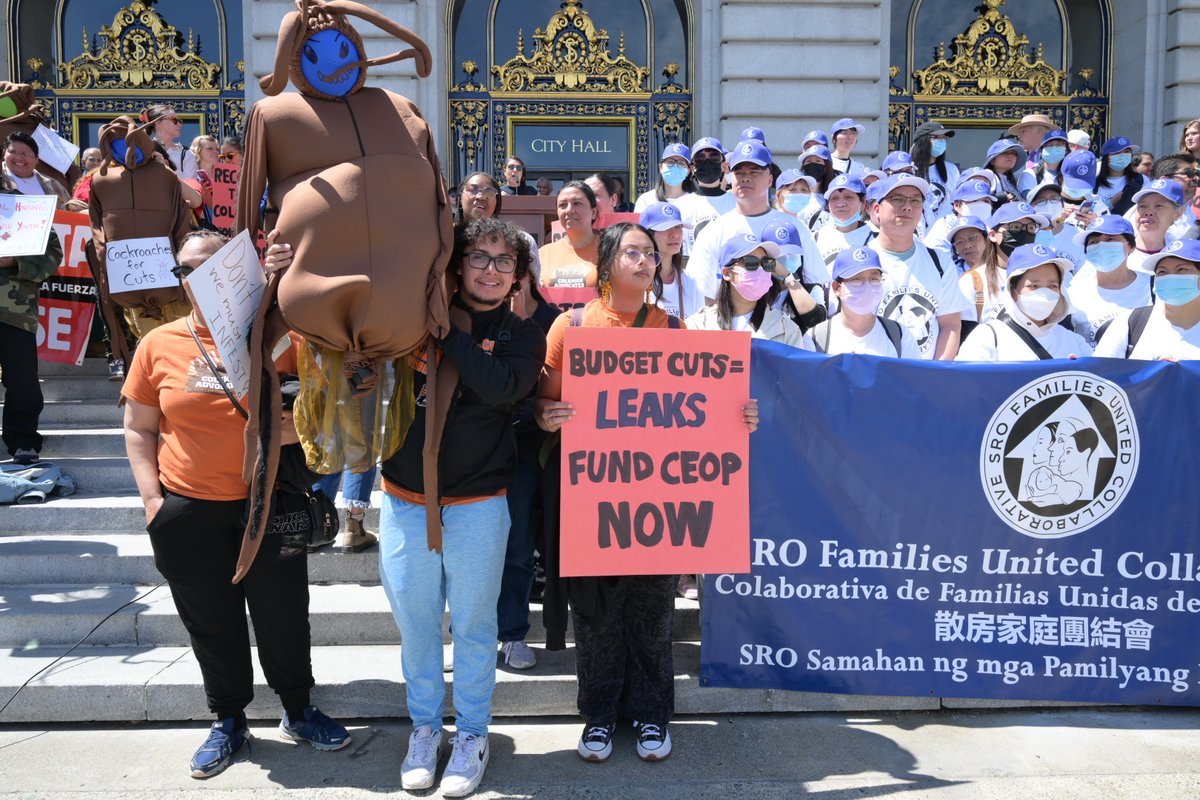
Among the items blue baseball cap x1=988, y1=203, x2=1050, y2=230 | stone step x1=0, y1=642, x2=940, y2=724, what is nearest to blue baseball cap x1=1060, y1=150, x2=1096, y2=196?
blue baseball cap x1=988, y1=203, x2=1050, y2=230

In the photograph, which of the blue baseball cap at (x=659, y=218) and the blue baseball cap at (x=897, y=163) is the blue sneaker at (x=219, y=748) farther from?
the blue baseball cap at (x=897, y=163)

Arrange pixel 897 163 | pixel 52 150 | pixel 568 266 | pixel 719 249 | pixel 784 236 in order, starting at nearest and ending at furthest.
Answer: pixel 784 236 < pixel 568 266 < pixel 719 249 < pixel 897 163 < pixel 52 150

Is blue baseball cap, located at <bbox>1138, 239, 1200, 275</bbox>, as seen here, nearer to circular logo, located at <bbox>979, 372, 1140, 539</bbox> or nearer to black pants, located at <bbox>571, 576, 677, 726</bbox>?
circular logo, located at <bbox>979, 372, 1140, 539</bbox>

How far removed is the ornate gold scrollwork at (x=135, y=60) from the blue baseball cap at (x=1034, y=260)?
12.2 meters

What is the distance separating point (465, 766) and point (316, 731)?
0.72 metres

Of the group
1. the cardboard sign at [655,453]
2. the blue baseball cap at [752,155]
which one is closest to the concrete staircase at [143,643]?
the cardboard sign at [655,453]

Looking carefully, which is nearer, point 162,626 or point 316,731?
point 316,731

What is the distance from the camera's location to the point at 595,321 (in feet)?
Result: 11.9

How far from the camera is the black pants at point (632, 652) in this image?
3.61m

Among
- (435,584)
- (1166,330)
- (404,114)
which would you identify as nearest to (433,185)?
(404,114)

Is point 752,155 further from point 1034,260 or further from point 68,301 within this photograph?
point 68,301

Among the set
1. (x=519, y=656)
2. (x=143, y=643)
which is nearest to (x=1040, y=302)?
(x=519, y=656)

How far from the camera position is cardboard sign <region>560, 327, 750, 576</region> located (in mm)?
3461

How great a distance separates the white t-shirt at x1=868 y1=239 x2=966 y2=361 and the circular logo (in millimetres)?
1035
